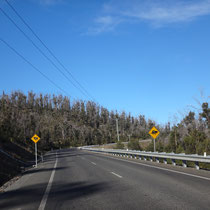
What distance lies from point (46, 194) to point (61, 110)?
549 feet

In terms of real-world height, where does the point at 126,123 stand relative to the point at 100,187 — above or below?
above

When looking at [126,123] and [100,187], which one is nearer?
[100,187]

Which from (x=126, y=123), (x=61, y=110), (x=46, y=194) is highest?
(x=61, y=110)

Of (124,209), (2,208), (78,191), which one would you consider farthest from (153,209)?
(2,208)

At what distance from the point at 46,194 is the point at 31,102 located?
163722 mm

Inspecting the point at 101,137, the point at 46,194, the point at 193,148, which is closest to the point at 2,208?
the point at 46,194

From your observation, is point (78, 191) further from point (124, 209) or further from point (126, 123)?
point (126, 123)

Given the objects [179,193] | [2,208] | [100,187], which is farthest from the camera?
[100,187]

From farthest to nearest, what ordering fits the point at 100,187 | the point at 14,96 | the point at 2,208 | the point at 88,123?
the point at 88,123 → the point at 14,96 → the point at 100,187 → the point at 2,208

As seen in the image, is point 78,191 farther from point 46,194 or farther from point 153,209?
point 153,209

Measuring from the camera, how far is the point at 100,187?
32.8 feet

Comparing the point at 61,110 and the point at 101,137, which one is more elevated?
the point at 61,110

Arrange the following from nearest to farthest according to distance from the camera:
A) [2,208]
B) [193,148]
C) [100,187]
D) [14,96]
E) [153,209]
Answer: [153,209]
[2,208]
[100,187]
[193,148]
[14,96]

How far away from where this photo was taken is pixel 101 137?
136 metres
